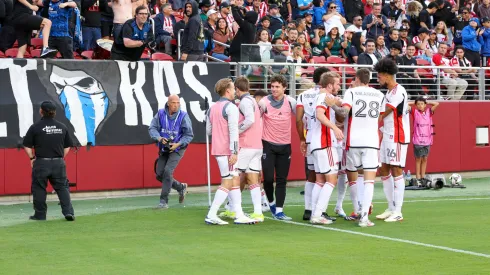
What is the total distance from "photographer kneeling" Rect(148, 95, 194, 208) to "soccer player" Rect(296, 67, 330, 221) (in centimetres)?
278

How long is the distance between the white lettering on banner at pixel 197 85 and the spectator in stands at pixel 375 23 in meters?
7.72

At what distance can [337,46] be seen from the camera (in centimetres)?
2523

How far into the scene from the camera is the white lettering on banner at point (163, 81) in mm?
19828

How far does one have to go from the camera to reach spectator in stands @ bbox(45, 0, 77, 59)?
19.3m

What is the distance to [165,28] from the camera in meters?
22.0

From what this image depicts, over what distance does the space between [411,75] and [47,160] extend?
11425 millimetres

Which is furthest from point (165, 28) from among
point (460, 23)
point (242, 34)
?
point (460, 23)

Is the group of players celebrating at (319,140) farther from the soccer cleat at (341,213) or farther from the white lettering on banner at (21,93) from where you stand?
the white lettering on banner at (21,93)

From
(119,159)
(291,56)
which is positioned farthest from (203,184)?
(291,56)

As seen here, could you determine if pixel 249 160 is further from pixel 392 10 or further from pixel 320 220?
pixel 392 10

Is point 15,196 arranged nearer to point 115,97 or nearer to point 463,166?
point 115,97

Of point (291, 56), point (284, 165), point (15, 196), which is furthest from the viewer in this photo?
point (291, 56)

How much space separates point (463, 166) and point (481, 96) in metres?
1.95

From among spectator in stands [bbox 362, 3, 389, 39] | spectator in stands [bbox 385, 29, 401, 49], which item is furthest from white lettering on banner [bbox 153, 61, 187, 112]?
spectator in stands [bbox 362, 3, 389, 39]
